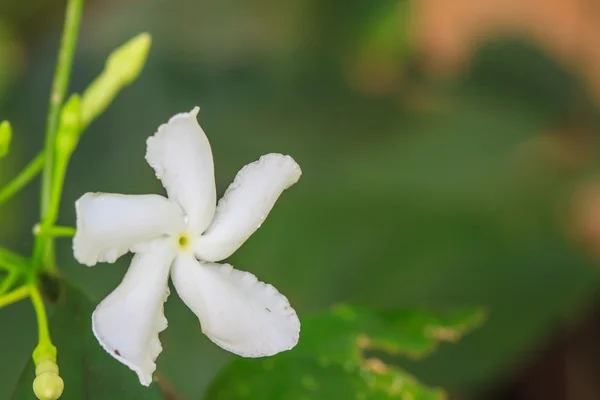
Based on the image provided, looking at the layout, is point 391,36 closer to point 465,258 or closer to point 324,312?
point 465,258

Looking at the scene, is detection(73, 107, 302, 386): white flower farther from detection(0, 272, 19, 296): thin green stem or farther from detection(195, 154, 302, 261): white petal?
detection(0, 272, 19, 296): thin green stem

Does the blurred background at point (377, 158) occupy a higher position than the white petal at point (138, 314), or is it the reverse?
the white petal at point (138, 314)

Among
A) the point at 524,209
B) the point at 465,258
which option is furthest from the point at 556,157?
the point at 465,258

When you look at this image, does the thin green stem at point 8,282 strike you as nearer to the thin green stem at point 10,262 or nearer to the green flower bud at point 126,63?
the thin green stem at point 10,262

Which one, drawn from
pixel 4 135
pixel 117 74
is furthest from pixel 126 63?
Result: pixel 4 135

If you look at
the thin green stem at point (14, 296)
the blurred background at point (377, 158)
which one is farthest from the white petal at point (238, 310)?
the blurred background at point (377, 158)

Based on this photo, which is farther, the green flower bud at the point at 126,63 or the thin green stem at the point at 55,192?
the green flower bud at the point at 126,63

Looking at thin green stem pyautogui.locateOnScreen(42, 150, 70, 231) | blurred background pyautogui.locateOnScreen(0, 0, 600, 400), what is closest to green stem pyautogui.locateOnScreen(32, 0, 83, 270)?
thin green stem pyautogui.locateOnScreen(42, 150, 70, 231)
